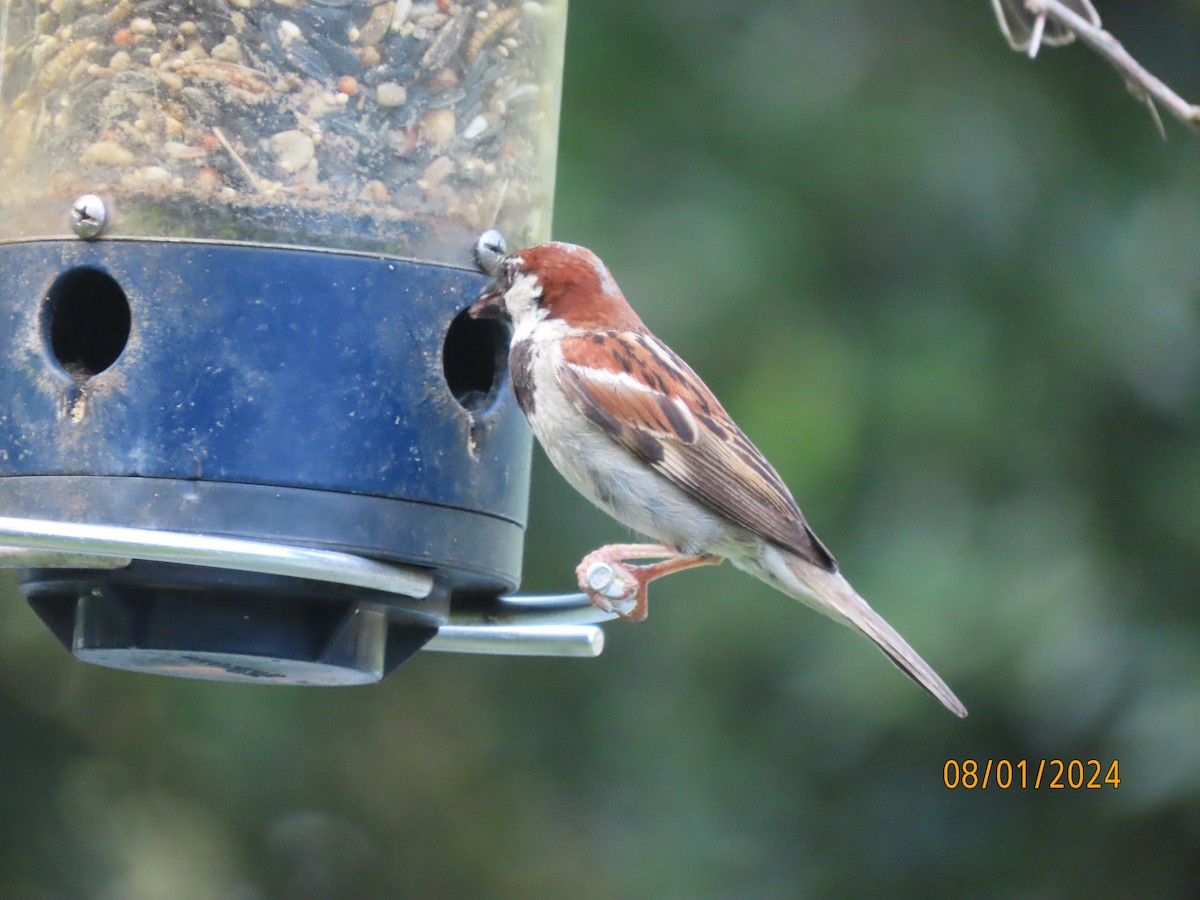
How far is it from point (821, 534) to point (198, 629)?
298cm

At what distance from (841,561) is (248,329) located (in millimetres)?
2884

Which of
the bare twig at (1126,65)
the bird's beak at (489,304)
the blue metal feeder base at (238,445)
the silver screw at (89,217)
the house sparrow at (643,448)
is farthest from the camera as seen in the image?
the house sparrow at (643,448)

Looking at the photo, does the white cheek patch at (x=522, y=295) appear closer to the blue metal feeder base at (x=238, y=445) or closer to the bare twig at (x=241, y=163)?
the blue metal feeder base at (x=238, y=445)

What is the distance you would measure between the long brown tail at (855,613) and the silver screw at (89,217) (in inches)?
61.2

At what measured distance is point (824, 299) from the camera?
6285mm

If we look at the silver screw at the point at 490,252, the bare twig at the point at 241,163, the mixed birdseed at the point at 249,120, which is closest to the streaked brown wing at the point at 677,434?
the silver screw at the point at 490,252

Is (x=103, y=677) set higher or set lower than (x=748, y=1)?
lower

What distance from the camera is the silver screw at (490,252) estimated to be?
363cm

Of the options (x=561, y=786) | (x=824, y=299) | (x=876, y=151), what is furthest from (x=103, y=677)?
(x=876, y=151)

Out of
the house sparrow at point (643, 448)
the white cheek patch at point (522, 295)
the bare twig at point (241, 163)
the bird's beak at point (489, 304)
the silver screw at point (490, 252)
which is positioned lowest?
the house sparrow at point (643, 448)

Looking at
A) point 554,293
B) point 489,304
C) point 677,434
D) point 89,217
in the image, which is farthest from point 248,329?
point 677,434

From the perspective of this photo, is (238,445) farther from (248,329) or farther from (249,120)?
(249,120)

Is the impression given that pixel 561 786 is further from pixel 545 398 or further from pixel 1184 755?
pixel 545 398

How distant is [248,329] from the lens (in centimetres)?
328
